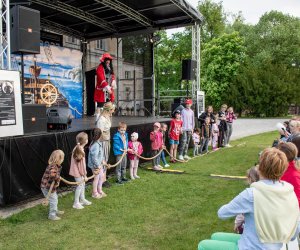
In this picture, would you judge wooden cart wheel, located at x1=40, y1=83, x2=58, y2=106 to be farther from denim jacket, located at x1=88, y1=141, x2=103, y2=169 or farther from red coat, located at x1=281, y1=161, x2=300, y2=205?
red coat, located at x1=281, y1=161, x2=300, y2=205

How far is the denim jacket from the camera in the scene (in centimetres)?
593

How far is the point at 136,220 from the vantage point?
16.0 ft

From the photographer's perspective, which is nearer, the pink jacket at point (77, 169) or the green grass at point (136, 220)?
the green grass at point (136, 220)

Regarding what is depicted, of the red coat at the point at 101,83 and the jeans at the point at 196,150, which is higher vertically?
the red coat at the point at 101,83

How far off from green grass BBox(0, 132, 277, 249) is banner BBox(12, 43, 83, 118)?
5.49 metres

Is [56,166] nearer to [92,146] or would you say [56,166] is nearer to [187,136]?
[92,146]

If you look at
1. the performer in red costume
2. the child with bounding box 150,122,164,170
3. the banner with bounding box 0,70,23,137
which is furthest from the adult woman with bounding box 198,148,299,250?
the performer in red costume

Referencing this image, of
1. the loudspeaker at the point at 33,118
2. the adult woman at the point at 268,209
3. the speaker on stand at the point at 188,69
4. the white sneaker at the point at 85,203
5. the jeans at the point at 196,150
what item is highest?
the speaker on stand at the point at 188,69

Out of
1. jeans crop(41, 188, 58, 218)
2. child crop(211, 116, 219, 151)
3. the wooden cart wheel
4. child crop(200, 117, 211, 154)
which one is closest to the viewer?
jeans crop(41, 188, 58, 218)

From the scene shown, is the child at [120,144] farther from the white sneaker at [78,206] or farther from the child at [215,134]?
the child at [215,134]

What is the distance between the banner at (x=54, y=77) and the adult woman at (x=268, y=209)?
9234mm

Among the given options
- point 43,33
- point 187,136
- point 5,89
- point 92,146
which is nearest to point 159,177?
point 92,146

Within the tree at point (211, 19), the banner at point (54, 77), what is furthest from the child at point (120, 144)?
the tree at point (211, 19)

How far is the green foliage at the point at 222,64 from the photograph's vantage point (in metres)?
34.8
